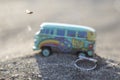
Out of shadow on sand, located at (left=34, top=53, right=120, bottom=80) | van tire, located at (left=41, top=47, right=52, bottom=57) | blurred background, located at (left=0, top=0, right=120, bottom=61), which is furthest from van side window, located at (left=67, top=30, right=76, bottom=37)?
blurred background, located at (left=0, top=0, right=120, bottom=61)

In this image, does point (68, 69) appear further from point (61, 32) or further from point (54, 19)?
point (54, 19)

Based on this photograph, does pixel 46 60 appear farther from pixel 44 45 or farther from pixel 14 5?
pixel 14 5

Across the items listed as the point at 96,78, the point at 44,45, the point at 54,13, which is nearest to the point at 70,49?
the point at 44,45

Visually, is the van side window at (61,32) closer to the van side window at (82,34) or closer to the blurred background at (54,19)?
the van side window at (82,34)

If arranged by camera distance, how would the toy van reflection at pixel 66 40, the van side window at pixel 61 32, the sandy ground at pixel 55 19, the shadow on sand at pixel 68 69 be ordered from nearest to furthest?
the shadow on sand at pixel 68 69, the toy van reflection at pixel 66 40, the van side window at pixel 61 32, the sandy ground at pixel 55 19

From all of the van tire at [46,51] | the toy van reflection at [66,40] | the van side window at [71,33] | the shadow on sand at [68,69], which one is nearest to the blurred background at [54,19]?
the van tire at [46,51]

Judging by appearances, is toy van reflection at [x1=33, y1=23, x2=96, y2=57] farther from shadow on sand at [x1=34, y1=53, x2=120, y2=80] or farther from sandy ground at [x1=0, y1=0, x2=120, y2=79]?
sandy ground at [x1=0, y1=0, x2=120, y2=79]
